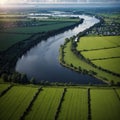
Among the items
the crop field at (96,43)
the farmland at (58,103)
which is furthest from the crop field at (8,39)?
the farmland at (58,103)

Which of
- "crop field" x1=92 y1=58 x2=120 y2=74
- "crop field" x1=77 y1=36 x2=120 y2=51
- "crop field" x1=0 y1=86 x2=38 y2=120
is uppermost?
"crop field" x1=77 y1=36 x2=120 y2=51

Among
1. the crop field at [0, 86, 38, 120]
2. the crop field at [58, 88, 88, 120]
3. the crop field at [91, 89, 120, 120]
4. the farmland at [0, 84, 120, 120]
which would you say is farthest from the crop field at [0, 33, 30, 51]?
the crop field at [91, 89, 120, 120]

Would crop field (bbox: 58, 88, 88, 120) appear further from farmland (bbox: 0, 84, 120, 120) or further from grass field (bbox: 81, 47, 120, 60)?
grass field (bbox: 81, 47, 120, 60)

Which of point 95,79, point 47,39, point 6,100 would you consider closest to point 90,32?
point 47,39

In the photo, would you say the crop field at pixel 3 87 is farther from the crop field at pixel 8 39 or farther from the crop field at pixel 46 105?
the crop field at pixel 8 39

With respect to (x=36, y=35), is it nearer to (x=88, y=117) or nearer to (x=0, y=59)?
(x=0, y=59)

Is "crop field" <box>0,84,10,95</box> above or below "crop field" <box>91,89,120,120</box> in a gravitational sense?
below
